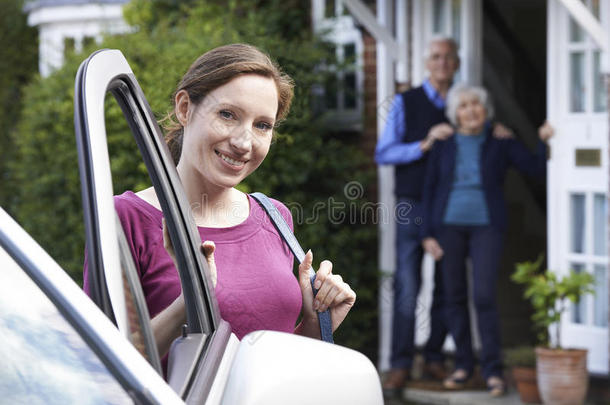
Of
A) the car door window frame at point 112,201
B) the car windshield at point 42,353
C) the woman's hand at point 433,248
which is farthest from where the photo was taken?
the woman's hand at point 433,248

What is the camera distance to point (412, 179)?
6.37 m

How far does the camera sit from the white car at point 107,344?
1.17 m

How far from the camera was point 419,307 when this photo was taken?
671cm

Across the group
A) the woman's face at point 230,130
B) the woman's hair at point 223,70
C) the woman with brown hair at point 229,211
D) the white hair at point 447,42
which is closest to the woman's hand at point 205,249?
the woman with brown hair at point 229,211

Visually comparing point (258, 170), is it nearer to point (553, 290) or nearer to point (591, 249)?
point (553, 290)

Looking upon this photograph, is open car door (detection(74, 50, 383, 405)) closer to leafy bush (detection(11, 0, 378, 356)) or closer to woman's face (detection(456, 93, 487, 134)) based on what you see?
leafy bush (detection(11, 0, 378, 356))

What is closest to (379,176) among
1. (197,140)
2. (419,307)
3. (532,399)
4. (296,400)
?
(419,307)

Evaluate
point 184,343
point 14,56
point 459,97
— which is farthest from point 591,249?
point 14,56

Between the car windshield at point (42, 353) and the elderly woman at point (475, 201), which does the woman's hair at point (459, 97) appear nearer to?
the elderly woman at point (475, 201)

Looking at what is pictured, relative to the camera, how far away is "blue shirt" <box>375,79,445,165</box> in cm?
627

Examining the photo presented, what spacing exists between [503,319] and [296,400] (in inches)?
286

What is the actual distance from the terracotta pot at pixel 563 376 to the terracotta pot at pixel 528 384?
0.58 feet

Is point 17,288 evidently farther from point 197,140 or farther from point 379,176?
point 379,176

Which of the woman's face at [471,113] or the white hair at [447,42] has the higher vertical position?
the white hair at [447,42]
